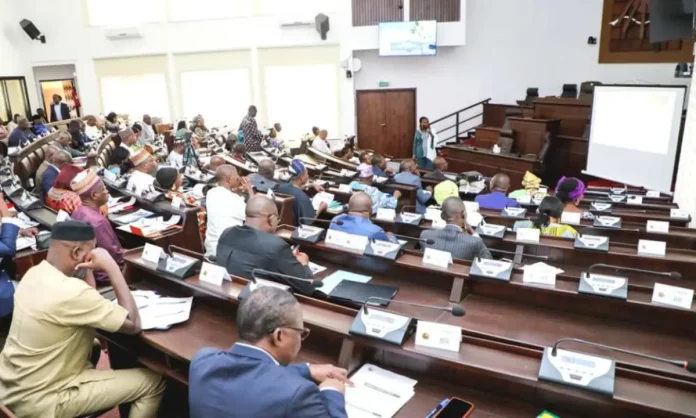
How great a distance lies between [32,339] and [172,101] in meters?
10.7

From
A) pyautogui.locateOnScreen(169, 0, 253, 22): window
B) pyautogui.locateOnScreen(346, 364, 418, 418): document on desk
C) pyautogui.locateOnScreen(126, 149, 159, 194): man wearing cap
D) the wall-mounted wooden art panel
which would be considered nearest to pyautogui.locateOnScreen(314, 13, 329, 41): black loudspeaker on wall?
pyautogui.locateOnScreen(169, 0, 253, 22): window

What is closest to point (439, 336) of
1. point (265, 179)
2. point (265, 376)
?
point (265, 376)

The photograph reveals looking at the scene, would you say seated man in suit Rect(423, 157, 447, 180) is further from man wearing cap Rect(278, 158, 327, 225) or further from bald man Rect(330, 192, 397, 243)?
bald man Rect(330, 192, 397, 243)

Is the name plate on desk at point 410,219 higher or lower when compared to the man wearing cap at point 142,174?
lower

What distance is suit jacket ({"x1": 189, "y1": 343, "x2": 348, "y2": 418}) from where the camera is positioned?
1444mm

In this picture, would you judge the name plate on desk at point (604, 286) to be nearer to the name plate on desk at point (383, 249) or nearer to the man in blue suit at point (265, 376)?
the name plate on desk at point (383, 249)

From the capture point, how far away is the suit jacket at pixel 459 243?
3.00m

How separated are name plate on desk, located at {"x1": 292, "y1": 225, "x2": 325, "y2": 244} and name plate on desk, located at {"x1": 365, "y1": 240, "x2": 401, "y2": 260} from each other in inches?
16.6

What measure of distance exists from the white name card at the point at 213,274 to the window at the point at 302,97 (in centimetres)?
927

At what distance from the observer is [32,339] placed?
6.57 feet

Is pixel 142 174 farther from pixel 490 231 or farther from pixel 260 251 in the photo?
pixel 490 231

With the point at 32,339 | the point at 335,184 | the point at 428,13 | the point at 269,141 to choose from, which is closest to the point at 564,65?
the point at 428,13

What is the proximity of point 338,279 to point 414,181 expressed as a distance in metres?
3.02

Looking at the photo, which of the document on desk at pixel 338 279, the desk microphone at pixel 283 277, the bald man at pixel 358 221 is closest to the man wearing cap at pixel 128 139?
the bald man at pixel 358 221
